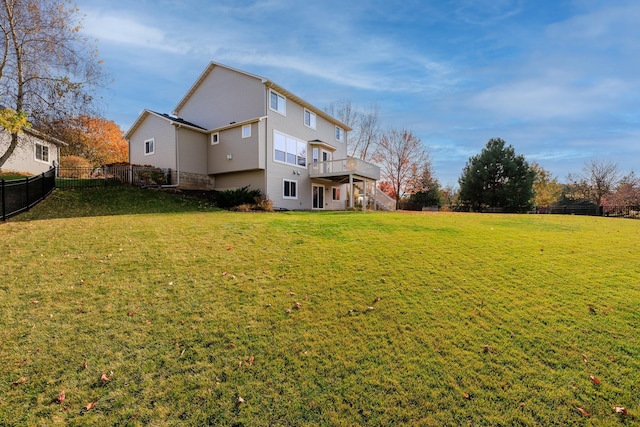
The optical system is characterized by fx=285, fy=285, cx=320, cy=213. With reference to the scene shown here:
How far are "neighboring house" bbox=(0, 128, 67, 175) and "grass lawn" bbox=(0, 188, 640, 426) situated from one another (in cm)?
1753

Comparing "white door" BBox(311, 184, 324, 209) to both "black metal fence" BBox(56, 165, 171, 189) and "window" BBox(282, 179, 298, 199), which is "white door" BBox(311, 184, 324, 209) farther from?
"black metal fence" BBox(56, 165, 171, 189)

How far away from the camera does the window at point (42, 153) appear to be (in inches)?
855

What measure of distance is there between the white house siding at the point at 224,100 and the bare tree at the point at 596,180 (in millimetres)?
44268

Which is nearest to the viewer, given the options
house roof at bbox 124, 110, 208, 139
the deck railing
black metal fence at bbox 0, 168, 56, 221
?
black metal fence at bbox 0, 168, 56, 221

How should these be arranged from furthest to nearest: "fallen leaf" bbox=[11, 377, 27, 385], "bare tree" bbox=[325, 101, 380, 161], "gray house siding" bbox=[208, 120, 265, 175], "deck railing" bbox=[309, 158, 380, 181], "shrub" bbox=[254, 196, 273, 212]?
"bare tree" bbox=[325, 101, 380, 161]
"deck railing" bbox=[309, 158, 380, 181]
"gray house siding" bbox=[208, 120, 265, 175]
"shrub" bbox=[254, 196, 273, 212]
"fallen leaf" bbox=[11, 377, 27, 385]

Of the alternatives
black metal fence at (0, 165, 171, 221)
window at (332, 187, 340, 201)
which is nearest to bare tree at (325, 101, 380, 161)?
window at (332, 187, 340, 201)

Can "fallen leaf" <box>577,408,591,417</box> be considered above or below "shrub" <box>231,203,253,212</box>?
below

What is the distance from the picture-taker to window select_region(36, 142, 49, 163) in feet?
71.3

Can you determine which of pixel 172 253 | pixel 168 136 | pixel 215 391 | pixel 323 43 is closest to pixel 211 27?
pixel 323 43

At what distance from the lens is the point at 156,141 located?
67.5 ft

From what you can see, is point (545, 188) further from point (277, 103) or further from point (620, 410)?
point (620, 410)

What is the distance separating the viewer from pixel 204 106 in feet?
72.4

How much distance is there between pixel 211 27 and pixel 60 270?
12.6 metres

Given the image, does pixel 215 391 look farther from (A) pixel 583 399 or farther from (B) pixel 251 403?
(A) pixel 583 399
